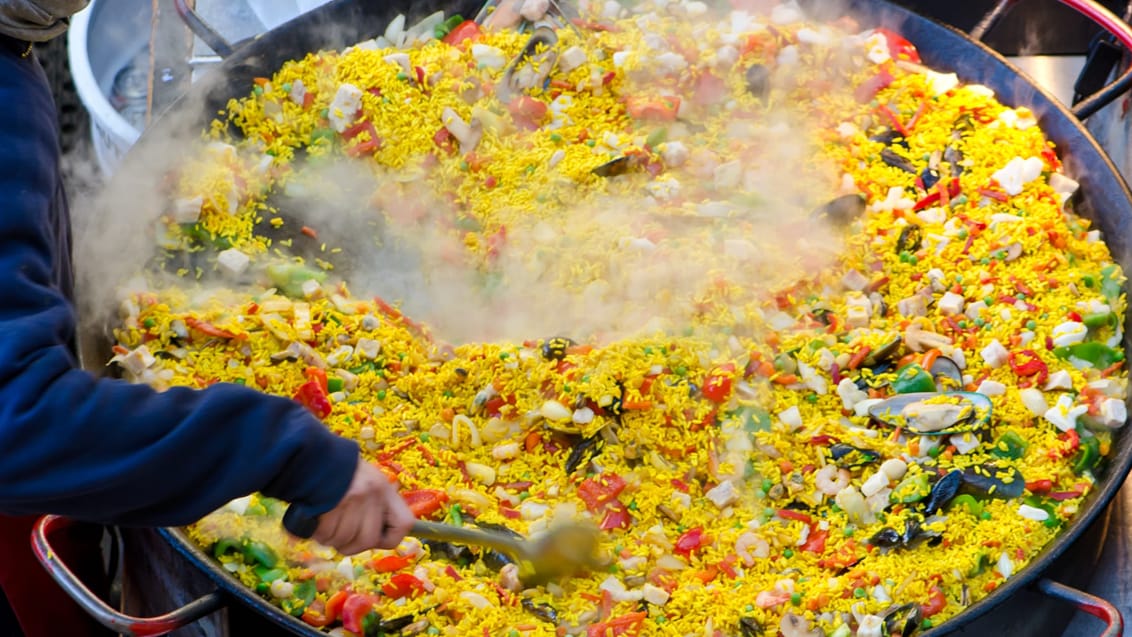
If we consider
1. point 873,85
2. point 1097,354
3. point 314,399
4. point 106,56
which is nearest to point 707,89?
point 873,85

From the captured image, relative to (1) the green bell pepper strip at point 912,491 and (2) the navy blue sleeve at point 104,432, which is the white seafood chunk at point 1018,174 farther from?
(2) the navy blue sleeve at point 104,432

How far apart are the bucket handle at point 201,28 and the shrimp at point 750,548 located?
6.27 ft

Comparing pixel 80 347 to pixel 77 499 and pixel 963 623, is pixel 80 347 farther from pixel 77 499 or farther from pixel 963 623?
pixel 963 623

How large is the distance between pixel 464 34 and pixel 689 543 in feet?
5.57

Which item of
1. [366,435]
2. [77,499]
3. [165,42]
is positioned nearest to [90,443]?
[77,499]

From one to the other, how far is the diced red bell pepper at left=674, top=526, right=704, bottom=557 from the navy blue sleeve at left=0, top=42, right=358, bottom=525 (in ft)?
2.65

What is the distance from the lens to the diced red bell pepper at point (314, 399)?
2252mm

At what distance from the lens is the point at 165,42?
3338 mm

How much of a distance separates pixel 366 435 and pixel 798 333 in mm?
1012

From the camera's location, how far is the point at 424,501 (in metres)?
2.09

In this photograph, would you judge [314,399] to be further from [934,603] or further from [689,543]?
[934,603]

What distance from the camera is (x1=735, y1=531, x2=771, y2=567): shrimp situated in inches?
81.9

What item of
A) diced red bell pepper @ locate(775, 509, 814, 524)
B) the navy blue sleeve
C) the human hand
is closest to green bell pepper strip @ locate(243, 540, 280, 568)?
the human hand

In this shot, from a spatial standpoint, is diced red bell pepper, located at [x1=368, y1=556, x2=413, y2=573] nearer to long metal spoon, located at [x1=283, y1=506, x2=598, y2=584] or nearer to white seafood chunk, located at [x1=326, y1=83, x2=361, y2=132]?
long metal spoon, located at [x1=283, y1=506, x2=598, y2=584]
